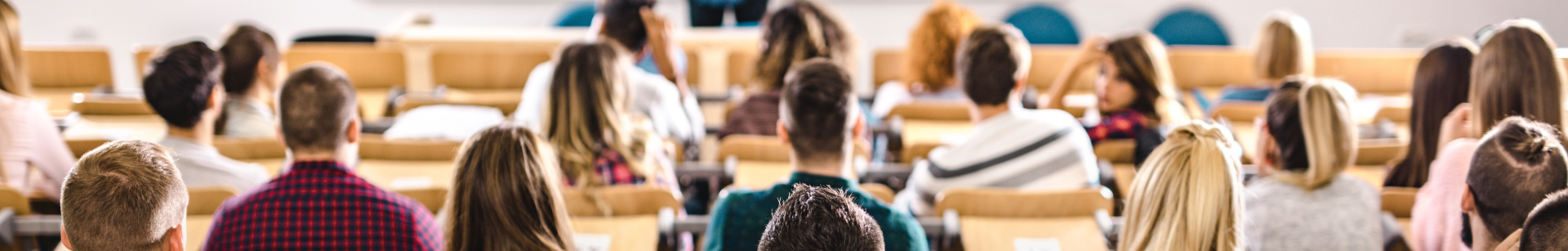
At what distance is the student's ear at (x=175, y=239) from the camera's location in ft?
4.08

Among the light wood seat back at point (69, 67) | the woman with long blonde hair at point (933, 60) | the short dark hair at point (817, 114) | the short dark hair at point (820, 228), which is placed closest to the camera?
the short dark hair at point (820, 228)

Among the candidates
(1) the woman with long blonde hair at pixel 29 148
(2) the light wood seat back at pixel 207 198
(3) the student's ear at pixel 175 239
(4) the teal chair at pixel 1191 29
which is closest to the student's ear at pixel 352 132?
(2) the light wood seat back at pixel 207 198

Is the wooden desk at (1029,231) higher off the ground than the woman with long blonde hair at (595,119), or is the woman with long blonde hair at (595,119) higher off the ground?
the woman with long blonde hair at (595,119)

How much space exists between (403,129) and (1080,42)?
4.75m

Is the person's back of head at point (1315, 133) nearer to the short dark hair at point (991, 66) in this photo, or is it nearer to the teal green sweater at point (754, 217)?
the short dark hair at point (991, 66)

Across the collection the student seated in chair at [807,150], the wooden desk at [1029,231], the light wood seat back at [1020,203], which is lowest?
the wooden desk at [1029,231]

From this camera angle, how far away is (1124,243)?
1.49 metres

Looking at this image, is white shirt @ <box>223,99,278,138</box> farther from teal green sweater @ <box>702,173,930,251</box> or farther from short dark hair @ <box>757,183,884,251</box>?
Answer: short dark hair @ <box>757,183,884,251</box>

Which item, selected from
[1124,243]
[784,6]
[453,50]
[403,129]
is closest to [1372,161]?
[1124,243]

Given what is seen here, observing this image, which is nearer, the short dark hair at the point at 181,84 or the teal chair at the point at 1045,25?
the short dark hair at the point at 181,84

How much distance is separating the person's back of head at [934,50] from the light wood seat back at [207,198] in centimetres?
236

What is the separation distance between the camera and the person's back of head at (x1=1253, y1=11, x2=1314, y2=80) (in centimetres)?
335

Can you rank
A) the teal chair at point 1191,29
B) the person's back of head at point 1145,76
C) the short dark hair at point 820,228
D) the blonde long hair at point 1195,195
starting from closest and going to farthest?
the short dark hair at point 820,228 → the blonde long hair at point 1195,195 → the person's back of head at point 1145,76 → the teal chair at point 1191,29

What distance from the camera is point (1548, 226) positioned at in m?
1.13
